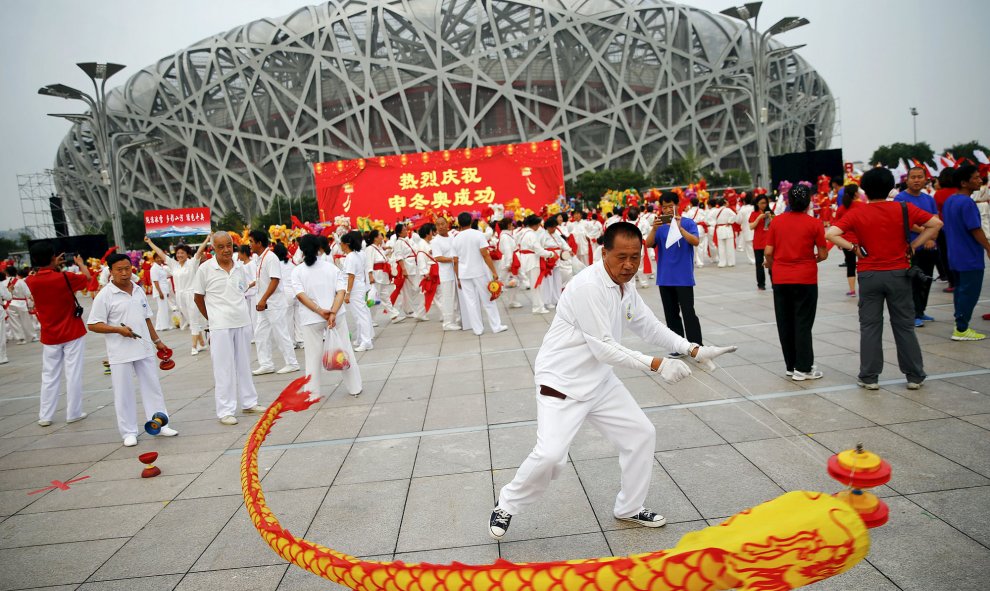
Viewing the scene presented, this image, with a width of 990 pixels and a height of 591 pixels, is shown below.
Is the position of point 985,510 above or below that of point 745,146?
below

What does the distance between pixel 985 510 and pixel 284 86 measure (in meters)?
55.7

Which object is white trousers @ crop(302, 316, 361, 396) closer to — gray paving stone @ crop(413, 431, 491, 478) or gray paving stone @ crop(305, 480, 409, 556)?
gray paving stone @ crop(413, 431, 491, 478)

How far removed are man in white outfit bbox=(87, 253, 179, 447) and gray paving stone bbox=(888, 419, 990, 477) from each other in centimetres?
550

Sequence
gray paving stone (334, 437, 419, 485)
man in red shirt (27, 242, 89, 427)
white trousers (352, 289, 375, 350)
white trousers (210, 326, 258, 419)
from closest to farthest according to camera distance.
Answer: gray paving stone (334, 437, 419, 485) → white trousers (210, 326, 258, 419) → man in red shirt (27, 242, 89, 427) → white trousers (352, 289, 375, 350)

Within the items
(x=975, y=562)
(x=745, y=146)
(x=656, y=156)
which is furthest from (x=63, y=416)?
(x=745, y=146)

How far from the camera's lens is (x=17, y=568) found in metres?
3.12

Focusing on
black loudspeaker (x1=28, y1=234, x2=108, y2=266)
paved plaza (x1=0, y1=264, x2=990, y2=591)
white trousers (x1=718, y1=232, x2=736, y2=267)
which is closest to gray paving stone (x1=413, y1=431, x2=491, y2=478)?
paved plaza (x1=0, y1=264, x2=990, y2=591)

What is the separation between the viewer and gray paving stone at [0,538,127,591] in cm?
297

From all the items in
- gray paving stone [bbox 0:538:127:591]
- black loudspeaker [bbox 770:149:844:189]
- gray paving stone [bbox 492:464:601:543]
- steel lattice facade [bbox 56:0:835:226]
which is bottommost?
gray paving stone [bbox 492:464:601:543]

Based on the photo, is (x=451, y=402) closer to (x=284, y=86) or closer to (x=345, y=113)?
(x=345, y=113)

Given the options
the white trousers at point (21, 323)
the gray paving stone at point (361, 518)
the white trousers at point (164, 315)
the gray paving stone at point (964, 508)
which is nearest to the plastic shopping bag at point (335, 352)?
the gray paving stone at point (361, 518)

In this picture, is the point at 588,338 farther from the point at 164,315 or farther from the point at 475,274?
the point at 164,315

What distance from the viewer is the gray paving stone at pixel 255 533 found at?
9.72ft

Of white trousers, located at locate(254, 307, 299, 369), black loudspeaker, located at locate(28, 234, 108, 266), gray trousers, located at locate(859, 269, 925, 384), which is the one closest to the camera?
gray trousers, located at locate(859, 269, 925, 384)
